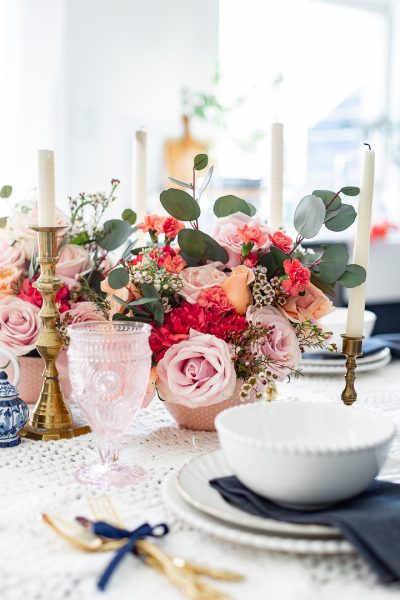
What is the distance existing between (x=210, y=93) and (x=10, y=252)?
2.98m

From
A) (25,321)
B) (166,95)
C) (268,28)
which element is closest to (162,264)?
(25,321)

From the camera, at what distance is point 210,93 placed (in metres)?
3.98

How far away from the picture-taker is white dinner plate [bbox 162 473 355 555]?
25.2 inches

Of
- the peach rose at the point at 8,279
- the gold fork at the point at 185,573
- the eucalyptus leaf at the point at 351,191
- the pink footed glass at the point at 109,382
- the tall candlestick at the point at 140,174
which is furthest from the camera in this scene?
the tall candlestick at the point at 140,174

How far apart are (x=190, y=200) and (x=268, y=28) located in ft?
11.9

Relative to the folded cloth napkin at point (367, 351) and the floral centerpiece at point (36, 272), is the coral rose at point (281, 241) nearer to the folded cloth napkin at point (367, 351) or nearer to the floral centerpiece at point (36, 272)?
the floral centerpiece at point (36, 272)

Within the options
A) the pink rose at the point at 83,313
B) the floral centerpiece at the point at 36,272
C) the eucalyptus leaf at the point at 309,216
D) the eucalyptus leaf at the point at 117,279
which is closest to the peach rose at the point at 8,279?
the floral centerpiece at the point at 36,272

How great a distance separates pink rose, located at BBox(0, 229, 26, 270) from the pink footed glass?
343mm

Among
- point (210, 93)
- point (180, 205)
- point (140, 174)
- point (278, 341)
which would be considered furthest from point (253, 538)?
point (210, 93)

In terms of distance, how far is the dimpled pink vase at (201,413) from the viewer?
1.05 metres

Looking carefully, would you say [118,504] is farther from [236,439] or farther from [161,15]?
[161,15]

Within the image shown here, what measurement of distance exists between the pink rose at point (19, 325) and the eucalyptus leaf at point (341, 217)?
44cm

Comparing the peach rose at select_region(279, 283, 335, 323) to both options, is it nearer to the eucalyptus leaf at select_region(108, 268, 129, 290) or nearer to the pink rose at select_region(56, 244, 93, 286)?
the eucalyptus leaf at select_region(108, 268, 129, 290)

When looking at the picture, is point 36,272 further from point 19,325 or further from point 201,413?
point 201,413
